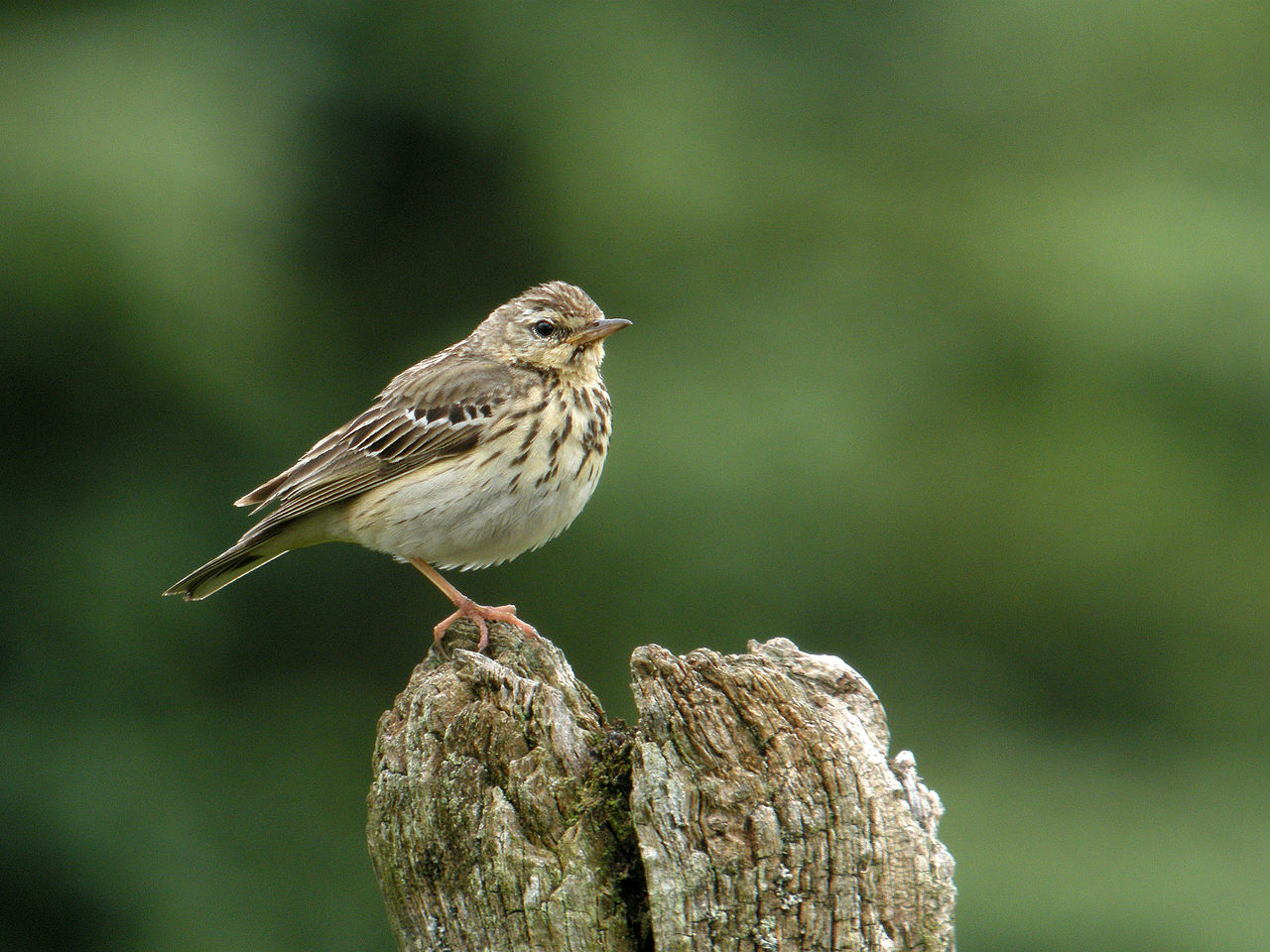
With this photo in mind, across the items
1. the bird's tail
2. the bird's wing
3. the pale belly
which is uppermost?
the bird's wing

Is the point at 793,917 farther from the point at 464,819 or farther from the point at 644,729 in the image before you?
the point at 464,819

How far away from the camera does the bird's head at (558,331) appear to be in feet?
20.5

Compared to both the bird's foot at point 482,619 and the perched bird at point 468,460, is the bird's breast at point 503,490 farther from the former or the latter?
the bird's foot at point 482,619

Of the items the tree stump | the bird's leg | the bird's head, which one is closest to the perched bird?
the bird's head

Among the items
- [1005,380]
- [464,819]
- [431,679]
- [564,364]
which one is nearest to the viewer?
[464,819]

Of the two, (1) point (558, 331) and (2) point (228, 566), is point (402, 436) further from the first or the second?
(2) point (228, 566)

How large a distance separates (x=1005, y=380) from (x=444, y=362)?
4849 mm

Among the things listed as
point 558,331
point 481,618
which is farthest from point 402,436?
point 481,618

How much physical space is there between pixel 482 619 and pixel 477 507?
0.71 meters

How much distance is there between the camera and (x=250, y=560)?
6492mm

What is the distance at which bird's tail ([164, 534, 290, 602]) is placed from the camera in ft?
20.3

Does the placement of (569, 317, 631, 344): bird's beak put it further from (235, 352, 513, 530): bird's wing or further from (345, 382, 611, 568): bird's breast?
(235, 352, 513, 530): bird's wing

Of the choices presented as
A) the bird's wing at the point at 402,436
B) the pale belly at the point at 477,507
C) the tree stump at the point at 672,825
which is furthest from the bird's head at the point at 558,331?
the tree stump at the point at 672,825

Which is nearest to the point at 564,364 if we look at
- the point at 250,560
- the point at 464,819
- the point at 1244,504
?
the point at 250,560
